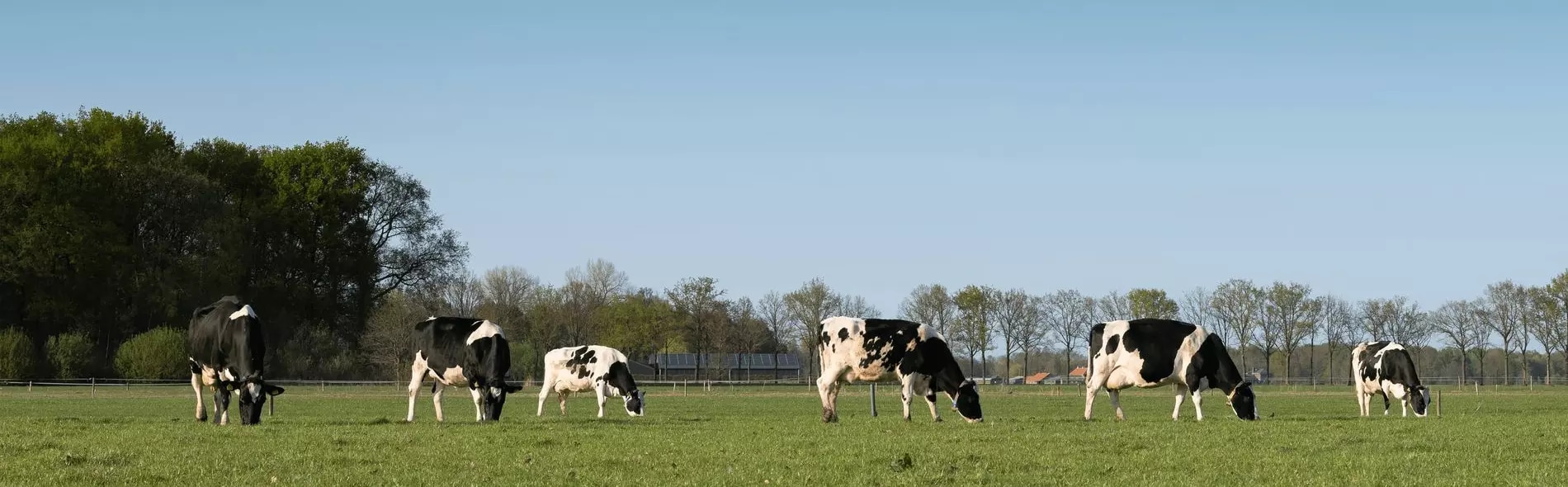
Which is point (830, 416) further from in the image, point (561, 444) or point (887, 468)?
point (887, 468)

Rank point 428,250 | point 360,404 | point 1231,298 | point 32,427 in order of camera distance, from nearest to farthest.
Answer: point 32,427 → point 360,404 → point 428,250 → point 1231,298

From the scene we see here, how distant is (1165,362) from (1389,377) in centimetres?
1140

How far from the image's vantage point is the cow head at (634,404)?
36.1 metres

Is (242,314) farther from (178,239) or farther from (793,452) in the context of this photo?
(178,239)

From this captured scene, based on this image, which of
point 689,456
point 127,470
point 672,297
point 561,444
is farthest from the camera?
point 672,297

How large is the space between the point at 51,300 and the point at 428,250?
19716 mm

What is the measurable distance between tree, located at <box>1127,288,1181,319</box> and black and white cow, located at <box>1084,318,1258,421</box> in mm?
88863

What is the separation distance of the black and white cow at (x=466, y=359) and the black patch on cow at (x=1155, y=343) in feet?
40.3

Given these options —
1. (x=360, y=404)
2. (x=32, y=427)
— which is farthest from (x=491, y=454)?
(x=360, y=404)

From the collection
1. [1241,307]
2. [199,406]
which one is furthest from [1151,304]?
[199,406]

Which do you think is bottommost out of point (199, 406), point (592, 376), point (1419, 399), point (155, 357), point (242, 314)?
point (1419, 399)

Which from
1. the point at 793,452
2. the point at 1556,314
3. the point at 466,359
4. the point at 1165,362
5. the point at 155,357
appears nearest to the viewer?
the point at 793,452

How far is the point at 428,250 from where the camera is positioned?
274 ft

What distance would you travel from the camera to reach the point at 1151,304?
117 m
